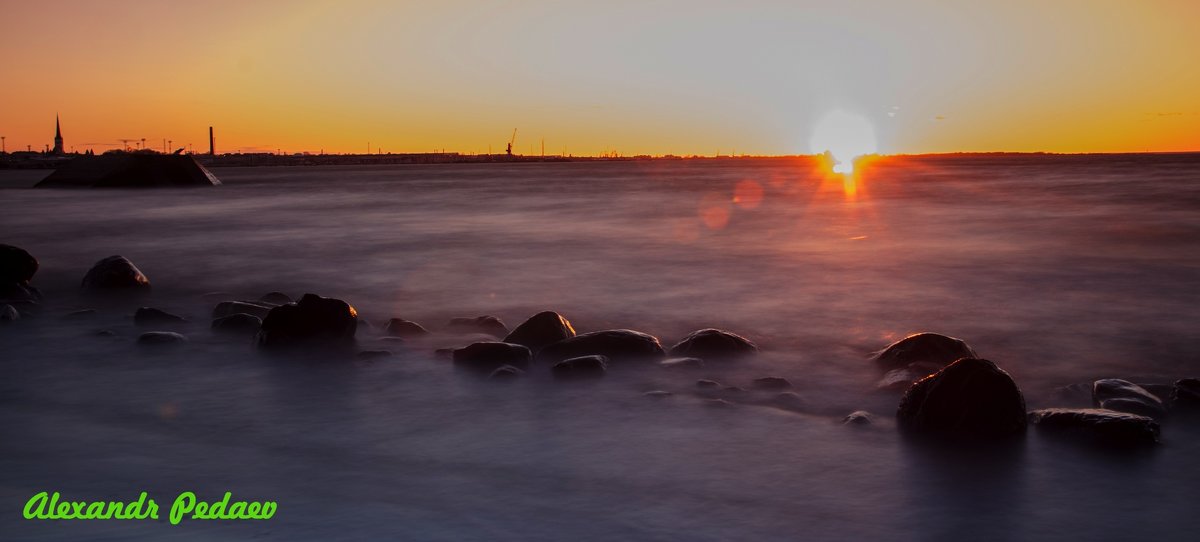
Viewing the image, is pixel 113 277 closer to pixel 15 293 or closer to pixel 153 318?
pixel 15 293

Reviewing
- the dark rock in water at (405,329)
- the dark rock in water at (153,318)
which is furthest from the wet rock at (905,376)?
the dark rock in water at (153,318)

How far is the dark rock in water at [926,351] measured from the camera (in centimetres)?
827

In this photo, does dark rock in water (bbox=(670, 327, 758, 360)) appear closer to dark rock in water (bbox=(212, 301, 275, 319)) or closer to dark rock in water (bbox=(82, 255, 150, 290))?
dark rock in water (bbox=(212, 301, 275, 319))

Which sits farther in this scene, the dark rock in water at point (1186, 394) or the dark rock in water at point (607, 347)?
the dark rock in water at point (607, 347)

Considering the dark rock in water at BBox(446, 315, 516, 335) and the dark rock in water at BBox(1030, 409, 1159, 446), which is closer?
the dark rock in water at BBox(1030, 409, 1159, 446)

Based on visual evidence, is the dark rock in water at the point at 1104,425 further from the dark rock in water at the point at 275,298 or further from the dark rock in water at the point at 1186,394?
the dark rock in water at the point at 275,298

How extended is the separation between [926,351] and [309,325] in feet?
19.6

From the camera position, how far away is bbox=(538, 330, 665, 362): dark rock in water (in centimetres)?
873

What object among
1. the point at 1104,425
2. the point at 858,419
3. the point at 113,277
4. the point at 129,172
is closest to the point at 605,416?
the point at 858,419

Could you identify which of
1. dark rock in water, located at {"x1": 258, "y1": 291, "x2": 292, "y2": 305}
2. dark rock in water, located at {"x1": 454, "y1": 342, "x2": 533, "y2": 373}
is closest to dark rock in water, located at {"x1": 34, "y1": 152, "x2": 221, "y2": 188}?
dark rock in water, located at {"x1": 258, "y1": 291, "x2": 292, "y2": 305}

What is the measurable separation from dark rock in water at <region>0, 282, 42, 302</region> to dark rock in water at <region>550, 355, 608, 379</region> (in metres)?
8.23

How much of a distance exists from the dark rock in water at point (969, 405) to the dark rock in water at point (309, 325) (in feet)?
18.9

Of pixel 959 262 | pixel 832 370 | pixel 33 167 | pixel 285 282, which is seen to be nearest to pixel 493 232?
pixel 285 282

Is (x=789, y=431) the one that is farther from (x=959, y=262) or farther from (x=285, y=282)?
(x=959, y=262)
